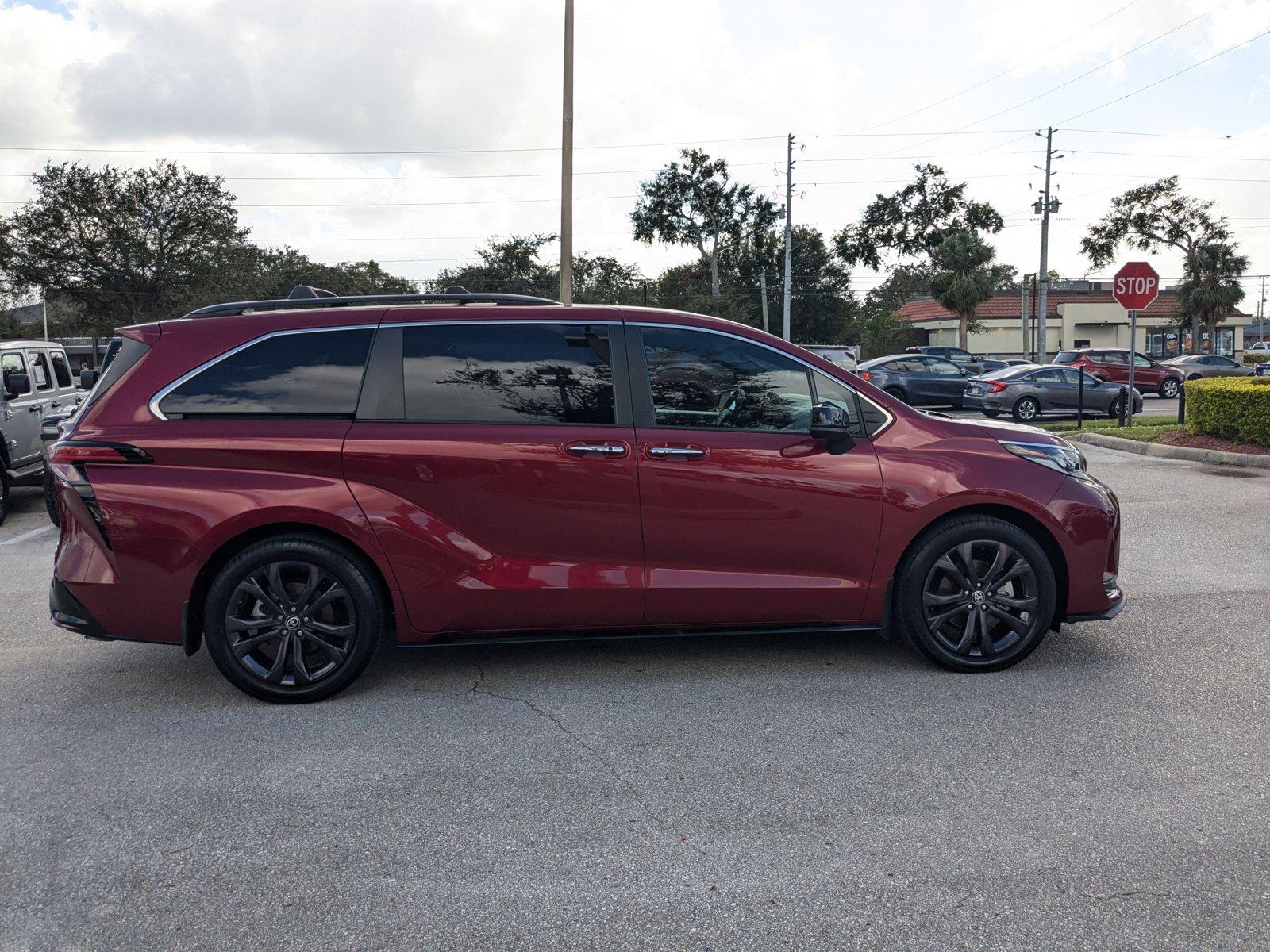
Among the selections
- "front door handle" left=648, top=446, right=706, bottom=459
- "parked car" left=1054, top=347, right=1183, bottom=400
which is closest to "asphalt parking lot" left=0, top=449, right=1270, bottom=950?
"front door handle" left=648, top=446, right=706, bottom=459

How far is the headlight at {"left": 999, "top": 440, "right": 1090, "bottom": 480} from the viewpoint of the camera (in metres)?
4.96

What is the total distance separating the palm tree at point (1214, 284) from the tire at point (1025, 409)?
43066mm

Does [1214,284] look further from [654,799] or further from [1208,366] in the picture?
[654,799]

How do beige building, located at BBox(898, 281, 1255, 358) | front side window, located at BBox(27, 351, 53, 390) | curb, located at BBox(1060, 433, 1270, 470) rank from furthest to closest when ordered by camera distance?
beige building, located at BBox(898, 281, 1255, 358), curb, located at BBox(1060, 433, 1270, 470), front side window, located at BBox(27, 351, 53, 390)

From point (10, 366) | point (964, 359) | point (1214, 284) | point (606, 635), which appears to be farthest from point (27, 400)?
point (1214, 284)

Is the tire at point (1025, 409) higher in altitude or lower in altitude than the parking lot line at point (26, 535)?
higher

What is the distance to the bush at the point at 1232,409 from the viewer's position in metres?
14.1

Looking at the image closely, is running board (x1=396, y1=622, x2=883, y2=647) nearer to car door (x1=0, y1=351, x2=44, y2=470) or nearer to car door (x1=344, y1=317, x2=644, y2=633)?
car door (x1=344, y1=317, x2=644, y2=633)

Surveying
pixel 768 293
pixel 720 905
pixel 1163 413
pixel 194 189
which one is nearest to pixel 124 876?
pixel 720 905

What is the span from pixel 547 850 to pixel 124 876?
127cm

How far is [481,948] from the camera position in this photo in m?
2.71

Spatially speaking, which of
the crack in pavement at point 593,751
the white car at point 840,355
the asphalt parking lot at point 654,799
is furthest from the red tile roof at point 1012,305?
the crack in pavement at point 593,751

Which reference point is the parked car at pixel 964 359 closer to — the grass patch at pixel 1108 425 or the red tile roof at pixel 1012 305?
the grass patch at pixel 1108 425

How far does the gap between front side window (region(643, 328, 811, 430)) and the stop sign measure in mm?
15488
